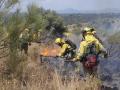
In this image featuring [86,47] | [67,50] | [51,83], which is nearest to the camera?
[51,83]

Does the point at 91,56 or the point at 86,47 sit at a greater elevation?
the point at 86,47

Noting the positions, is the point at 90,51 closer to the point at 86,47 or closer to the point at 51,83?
the point at 86,47

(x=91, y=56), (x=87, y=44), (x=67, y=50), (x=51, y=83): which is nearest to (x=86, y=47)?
(x=87, y=44)

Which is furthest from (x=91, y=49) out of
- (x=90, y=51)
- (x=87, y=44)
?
(x=87, y=44)

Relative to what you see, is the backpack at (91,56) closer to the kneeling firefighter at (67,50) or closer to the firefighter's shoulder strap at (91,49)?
the firefighter's shoulder strap at (91,49)

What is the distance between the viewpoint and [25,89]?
11.6 m

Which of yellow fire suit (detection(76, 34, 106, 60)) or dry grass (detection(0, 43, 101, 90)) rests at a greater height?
yellow fire suit (detection(76, 34, 106, 60))

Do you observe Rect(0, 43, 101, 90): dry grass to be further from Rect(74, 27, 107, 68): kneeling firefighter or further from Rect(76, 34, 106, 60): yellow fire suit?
Rect(76, 34, 106, 60): yellow fire suit

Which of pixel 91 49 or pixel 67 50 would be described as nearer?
pixel 91 49

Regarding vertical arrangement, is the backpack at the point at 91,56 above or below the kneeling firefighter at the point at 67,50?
above

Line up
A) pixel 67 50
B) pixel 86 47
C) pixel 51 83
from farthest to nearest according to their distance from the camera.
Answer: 1. pixel 67 50
2. pixel 86 47
3. pixel 51 83

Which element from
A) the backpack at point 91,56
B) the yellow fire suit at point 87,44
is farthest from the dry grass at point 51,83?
the yellow fire suit at point 87,44

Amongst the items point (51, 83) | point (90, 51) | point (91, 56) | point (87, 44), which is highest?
point (87, 44)

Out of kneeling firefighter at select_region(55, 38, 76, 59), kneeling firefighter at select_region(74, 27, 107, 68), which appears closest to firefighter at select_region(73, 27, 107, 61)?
kneeling firefighter at select_region(74, 27, 107, 68)
